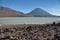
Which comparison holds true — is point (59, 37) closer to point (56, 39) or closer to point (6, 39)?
point (56, 39)

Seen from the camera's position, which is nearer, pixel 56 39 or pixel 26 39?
pixel 56 39

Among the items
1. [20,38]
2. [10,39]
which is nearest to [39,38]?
[20,38]

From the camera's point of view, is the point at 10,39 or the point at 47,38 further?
the point at 47,38

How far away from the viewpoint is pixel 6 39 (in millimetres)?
11016

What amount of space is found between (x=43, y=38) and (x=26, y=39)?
1.37 metres

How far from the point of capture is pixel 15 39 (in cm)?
1124

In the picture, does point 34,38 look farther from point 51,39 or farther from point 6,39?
point 6,39

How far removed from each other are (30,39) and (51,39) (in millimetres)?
1546

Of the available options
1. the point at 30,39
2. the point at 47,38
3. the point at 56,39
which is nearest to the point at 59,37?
the point at 56,39

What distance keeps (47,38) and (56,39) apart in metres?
1.16

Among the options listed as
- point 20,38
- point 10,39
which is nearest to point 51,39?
point 20,38

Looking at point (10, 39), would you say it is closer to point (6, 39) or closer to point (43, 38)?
point (6, 39)

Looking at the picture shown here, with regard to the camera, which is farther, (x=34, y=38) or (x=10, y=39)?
(x=34, y=38)

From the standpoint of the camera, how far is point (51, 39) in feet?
38.6
